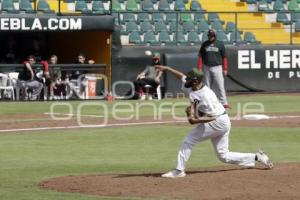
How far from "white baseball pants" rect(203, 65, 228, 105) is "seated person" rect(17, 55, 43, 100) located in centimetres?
642

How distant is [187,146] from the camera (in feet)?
36.2

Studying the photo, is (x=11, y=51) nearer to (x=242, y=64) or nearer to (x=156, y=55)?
(x=156, y=55)

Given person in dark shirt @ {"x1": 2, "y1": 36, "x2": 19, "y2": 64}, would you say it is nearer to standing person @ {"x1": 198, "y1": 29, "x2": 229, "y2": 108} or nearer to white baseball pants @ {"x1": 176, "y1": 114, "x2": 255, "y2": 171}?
standing person @ {"x1": 198, "y1": 29, "x2": 229, "y2": 108}

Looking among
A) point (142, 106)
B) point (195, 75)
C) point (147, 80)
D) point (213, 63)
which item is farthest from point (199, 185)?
point (147, 80)

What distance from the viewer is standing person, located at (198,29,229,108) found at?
21.4 m

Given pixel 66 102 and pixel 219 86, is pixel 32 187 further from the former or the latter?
pixel 66 102

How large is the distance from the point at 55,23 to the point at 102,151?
12293mm

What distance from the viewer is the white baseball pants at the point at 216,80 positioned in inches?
843

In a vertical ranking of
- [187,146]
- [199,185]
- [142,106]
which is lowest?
[199,185]

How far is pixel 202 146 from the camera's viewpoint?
15688mm

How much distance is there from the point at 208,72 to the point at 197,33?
29.4 ft

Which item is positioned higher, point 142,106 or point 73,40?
point 73,40

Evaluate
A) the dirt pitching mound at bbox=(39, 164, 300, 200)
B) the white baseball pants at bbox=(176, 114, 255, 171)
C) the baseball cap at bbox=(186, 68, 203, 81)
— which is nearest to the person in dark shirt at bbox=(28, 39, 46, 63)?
the dirt pitching mound at bbox=(39, 164, 300, 200)

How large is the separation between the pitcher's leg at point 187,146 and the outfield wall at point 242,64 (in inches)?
653
